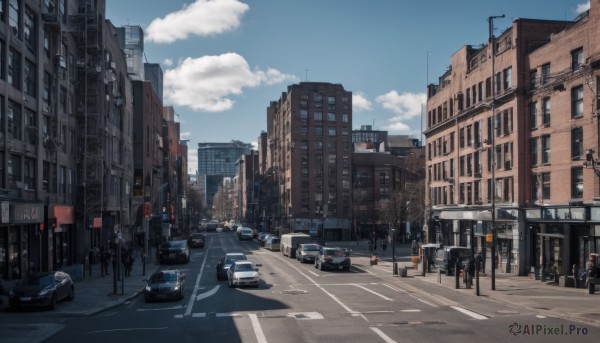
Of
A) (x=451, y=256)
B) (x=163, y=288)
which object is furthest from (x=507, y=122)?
(x=163, y=288)

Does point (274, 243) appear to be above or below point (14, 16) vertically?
below

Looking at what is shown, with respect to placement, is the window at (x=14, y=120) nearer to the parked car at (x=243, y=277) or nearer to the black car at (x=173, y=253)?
the parked car at (x=243, y=277)

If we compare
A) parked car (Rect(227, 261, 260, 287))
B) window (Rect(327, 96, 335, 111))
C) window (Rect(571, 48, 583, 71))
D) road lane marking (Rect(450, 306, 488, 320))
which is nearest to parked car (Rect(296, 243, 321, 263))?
parked car (Rect(227, 261, 260, 287))

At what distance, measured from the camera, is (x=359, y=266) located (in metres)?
51.4

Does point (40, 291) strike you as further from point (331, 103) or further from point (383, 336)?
point (331, 103)

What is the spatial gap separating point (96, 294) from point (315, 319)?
14786mm

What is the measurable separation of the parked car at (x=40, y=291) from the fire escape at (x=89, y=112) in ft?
77.1

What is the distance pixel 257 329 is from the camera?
67.3ft

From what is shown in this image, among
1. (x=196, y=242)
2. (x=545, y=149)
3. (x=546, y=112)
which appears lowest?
(x=196, y=242)

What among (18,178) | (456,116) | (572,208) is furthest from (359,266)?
(18,178)

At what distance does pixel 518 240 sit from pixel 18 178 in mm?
32119

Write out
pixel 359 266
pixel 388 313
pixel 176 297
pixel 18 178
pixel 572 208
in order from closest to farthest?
pixel 388 313 → pixel 176 297 → pixel 572 208 → pixel 18 178 → pixel 359 266

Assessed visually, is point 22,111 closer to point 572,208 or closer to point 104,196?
point 104,196

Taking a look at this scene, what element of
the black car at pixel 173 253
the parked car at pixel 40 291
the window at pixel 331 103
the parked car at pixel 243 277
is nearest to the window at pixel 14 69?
the parked car at pixel 40 291
